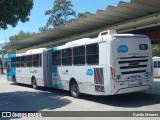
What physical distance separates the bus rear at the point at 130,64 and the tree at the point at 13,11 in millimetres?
5437

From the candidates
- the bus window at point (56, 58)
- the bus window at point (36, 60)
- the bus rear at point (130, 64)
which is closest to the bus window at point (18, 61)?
the bus window at point (36, 60)

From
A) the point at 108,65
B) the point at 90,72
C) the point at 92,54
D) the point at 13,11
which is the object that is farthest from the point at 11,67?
the point at 108,65

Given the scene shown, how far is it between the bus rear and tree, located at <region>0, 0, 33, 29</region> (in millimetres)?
5437

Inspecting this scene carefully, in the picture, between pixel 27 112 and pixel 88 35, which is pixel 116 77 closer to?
pixel 27 112

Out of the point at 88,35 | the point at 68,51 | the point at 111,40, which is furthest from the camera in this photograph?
the point at 88,35

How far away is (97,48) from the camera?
13961mm

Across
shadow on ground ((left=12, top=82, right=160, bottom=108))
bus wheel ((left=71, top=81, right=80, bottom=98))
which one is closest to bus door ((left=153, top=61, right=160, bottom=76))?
shadow on ground ((left=12, top=82, right=160, bottom=108))

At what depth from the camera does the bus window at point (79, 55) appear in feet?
50.1

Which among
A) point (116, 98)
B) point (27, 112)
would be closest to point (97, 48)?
point (116, 98)

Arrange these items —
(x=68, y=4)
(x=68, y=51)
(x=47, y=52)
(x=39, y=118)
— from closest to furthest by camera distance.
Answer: (x=39, y=118) → (x=68, y=51) → (x=47, y=52) → (x=68, y=4)

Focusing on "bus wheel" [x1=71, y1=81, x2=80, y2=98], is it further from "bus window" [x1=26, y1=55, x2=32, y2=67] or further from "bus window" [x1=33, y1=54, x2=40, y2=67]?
"bus window" [x1=26, y1=55, x2=32, y2=67]

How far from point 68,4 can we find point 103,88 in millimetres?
56230

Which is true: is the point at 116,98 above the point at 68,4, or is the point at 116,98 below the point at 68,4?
below

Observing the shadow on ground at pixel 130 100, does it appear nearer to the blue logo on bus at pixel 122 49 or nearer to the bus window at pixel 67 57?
the bus window at pixel 67 57
